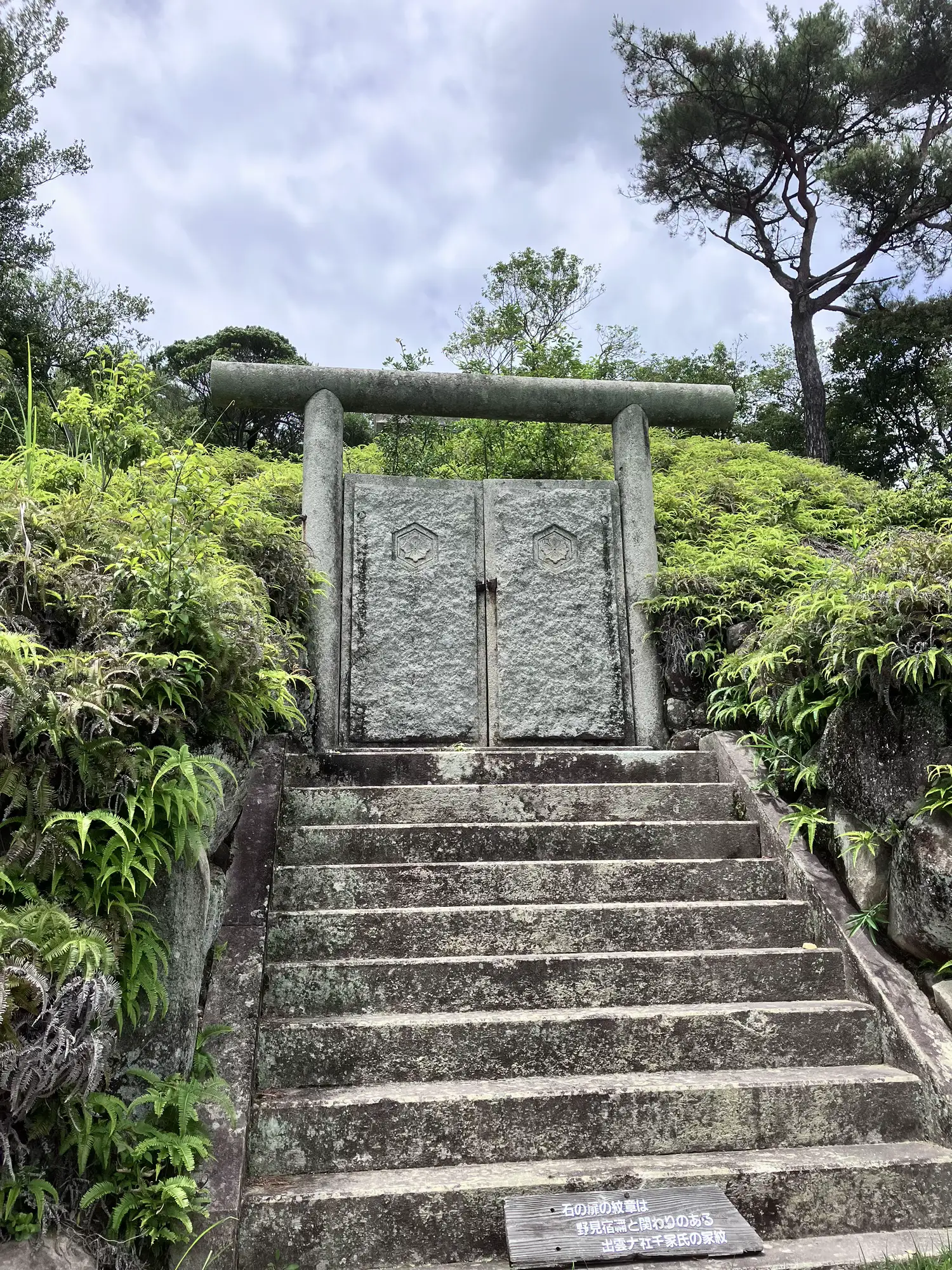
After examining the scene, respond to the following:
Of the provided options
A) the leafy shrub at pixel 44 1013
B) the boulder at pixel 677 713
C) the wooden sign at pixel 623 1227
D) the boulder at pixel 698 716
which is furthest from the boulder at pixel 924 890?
A: the leafy shrub at pixel 44 1013

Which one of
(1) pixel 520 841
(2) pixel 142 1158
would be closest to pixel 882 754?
(1) pixel 520 841

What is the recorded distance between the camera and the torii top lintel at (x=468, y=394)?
6352 millimetres

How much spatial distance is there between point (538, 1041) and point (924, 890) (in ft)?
5.48

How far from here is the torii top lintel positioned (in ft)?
20.8

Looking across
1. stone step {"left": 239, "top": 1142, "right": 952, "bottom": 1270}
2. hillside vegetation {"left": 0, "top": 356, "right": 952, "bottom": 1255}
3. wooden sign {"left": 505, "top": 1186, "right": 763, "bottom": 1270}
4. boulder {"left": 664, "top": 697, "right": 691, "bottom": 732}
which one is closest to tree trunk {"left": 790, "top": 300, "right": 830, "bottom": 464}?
boulder {"left": 664, "top": 697, "right": 691, "bottom": 732}

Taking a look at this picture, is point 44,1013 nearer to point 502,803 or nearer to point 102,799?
point 102,799

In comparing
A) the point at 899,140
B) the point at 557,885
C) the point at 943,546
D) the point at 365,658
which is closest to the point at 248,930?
the point at 557,885

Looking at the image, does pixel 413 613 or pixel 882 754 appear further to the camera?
pixel 413 613

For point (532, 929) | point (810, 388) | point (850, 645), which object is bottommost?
point (532, 929)

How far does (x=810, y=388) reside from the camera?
15992 millimetres

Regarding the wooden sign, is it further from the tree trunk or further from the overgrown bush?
the tree trunk

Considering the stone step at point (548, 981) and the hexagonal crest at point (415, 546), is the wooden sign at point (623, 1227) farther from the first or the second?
the hexagonal crest at point (415, 546)

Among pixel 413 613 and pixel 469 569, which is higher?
pixel 469 569

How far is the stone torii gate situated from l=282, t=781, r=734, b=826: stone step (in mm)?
1507
